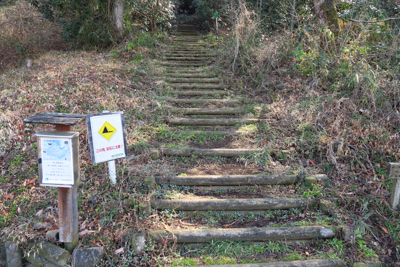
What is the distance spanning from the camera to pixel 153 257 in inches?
124

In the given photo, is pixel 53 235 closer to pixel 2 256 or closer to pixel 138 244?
pixel 2 256

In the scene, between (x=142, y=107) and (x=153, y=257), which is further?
(x=142, y=107)

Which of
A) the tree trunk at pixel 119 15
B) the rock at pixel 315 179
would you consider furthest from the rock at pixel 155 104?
the tree trunk at pixel 119 15

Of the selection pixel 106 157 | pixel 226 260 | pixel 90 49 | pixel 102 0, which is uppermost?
pixel 102 0

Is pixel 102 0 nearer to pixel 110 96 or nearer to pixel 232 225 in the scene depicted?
pixel 110 96

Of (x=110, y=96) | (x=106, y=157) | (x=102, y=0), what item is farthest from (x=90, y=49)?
(x=106, y=157)

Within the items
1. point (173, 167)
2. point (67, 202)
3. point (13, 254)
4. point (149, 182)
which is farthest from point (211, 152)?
point (13, 254)

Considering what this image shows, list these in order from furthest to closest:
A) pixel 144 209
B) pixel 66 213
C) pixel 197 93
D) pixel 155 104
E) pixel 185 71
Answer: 1. pixel 185 71
2. pixel 197 93
3. pixel 155 104
4. pixel 144 209
5. pixel 66 213

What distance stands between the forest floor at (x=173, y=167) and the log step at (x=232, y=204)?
0.39 ft

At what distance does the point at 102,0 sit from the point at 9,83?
544 cm

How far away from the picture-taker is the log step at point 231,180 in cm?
426

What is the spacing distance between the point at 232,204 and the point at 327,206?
1.35m

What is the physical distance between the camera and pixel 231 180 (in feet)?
14.2

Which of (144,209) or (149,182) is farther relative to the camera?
(149,182)
